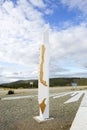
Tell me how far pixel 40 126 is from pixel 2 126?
1286 millimetres

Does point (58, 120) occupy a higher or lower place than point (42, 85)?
lower

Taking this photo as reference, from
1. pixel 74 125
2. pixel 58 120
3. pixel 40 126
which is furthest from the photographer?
pixel 58 120

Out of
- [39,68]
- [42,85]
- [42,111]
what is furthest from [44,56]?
[42,111]

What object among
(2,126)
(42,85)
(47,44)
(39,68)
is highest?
(47,44)

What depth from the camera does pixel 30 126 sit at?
297 inches

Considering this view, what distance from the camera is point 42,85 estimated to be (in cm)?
878

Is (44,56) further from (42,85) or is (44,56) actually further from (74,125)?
(74,125)

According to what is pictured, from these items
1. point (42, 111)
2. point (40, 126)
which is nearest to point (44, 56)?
point (42, 111)

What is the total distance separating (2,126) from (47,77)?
97.1 inches

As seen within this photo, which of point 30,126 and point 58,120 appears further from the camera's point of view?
point 58,120

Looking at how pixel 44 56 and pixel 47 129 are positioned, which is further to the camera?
pixel 44 56

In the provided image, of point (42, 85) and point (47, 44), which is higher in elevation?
point (47, 44)

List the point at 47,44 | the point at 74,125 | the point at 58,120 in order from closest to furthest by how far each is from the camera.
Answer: the point at 74,125
the point at 58,120
the point at 47,44

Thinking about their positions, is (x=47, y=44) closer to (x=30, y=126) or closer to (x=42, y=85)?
(x=42, y=85)
